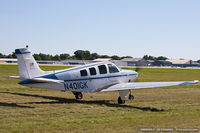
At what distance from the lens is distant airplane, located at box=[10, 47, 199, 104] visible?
50.1ft

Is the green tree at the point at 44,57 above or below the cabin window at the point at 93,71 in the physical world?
above

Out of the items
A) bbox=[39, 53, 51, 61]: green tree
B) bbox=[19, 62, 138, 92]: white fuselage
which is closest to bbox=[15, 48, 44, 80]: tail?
bbox=[19, 62, 138, 92]: white fuselage

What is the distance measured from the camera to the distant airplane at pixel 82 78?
15.3m

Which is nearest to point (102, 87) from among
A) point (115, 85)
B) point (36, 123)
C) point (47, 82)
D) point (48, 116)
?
point (115, 85)

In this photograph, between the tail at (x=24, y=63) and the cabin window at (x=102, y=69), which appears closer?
the tail at (x=24, y=63)

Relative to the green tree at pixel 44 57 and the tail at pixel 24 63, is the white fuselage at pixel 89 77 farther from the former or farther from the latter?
the green tree at pixel 44 57

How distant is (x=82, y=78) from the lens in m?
17.1

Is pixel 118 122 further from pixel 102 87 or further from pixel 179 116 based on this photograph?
pixel 102 87

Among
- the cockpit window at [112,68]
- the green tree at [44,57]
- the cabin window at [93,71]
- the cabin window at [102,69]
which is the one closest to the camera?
the cabin window at [93,71]

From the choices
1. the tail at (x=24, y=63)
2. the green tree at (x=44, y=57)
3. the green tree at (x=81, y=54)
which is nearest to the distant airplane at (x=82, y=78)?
the tail at (x=24, y=63)

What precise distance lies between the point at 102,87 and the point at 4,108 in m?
6.04

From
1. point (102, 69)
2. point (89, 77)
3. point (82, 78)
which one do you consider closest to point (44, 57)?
point (102, 69)

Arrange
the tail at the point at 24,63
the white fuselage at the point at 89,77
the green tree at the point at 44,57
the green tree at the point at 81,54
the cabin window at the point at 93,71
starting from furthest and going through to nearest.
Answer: the green tree at the point at 44,57 < the green tree at the point at 81,54 < the cabin window at the point at 93,71 < the white fuselage at the point at 89,77 < the tail at the point at 24,63

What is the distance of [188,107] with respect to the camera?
1536 cm
